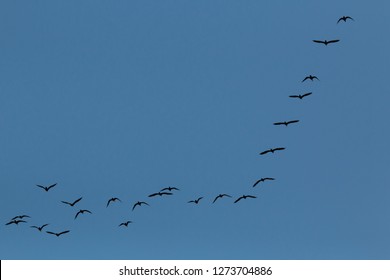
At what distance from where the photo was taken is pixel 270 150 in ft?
207

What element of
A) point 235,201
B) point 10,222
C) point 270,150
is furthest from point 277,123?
point 10,222

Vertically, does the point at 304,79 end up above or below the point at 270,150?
above

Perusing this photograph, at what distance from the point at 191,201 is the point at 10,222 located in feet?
51.1

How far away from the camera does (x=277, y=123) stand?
6131cm
